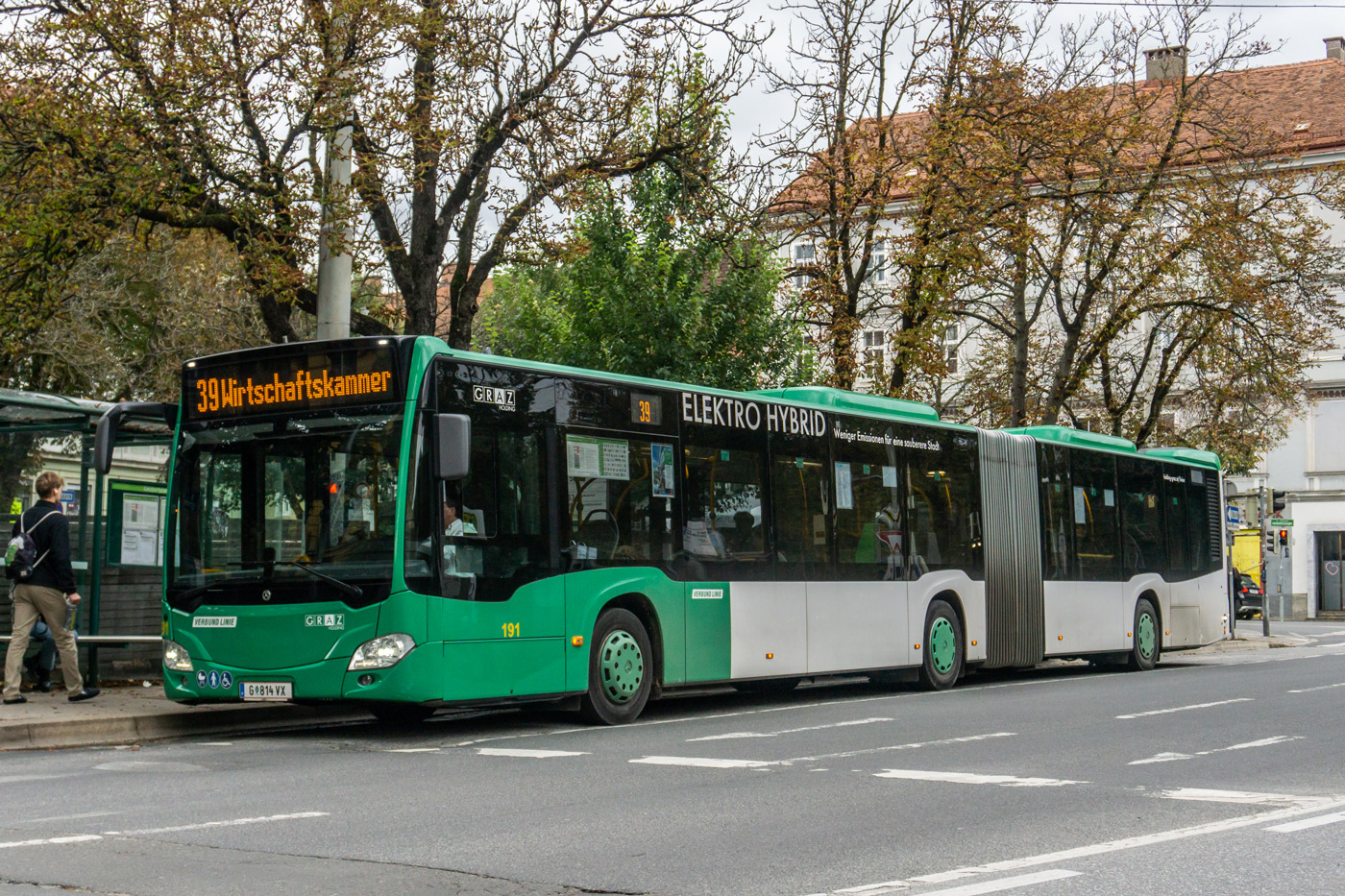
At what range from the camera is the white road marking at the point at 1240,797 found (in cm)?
809

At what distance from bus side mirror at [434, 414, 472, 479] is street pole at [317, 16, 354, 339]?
5.06 metres

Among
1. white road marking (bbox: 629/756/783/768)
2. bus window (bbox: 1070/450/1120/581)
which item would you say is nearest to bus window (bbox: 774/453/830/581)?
white road marking (bbox: 629/756/783/768)

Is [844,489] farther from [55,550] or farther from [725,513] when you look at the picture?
[55,550]

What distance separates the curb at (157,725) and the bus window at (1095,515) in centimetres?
1025

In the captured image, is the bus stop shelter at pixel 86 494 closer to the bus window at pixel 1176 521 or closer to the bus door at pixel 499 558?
the bus door at pixel 499 558

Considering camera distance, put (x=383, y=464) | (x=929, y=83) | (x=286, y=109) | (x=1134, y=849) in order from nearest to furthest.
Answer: (x=1134, y=849), (x=383, y=464), (x=286, y=109), (x=929, y=83)

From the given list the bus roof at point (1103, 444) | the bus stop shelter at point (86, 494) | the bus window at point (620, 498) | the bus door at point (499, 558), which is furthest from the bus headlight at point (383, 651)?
the bus roof at point (1103, 444)

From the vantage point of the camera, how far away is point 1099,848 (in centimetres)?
669

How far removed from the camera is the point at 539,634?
1191cm

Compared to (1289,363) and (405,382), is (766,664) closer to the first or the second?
(405,382)

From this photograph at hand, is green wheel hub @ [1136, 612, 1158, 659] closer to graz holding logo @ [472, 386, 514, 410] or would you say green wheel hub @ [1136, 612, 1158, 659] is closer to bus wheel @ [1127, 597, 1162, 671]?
bus wheel @ [1127, 597, 1162, 671]

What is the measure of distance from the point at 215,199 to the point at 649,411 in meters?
5.67

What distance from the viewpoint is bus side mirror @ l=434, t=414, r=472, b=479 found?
1088 centimetres

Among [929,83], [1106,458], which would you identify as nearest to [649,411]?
[1106,458]
